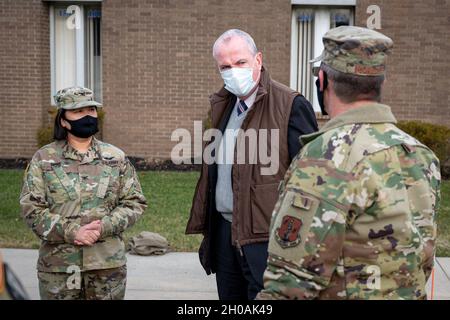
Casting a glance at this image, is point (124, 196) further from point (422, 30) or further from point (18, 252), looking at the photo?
point (422, 30)

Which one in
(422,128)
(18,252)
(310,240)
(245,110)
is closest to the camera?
(310,240)

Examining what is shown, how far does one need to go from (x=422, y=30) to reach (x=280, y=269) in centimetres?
1027

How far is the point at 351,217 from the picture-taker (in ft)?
7.30

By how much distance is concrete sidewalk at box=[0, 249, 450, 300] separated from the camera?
215 inches

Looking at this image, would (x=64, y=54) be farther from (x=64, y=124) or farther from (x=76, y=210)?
(x=76, y=210)

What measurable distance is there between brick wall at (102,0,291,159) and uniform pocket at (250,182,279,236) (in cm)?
846

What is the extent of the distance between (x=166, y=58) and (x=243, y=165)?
865 cm

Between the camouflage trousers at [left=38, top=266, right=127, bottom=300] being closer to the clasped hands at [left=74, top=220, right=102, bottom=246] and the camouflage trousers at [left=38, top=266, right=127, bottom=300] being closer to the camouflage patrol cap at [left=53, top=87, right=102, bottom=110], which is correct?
the clasped hands at [left=74, top=220, right=102, bottom=246]

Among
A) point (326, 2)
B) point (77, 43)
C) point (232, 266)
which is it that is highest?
point (326, 2)

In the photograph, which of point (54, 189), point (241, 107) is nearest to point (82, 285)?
point (54, 189)

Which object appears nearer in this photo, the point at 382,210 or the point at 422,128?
the point at 382,210

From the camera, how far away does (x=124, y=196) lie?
398 cm

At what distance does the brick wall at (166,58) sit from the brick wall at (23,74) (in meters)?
1.14
